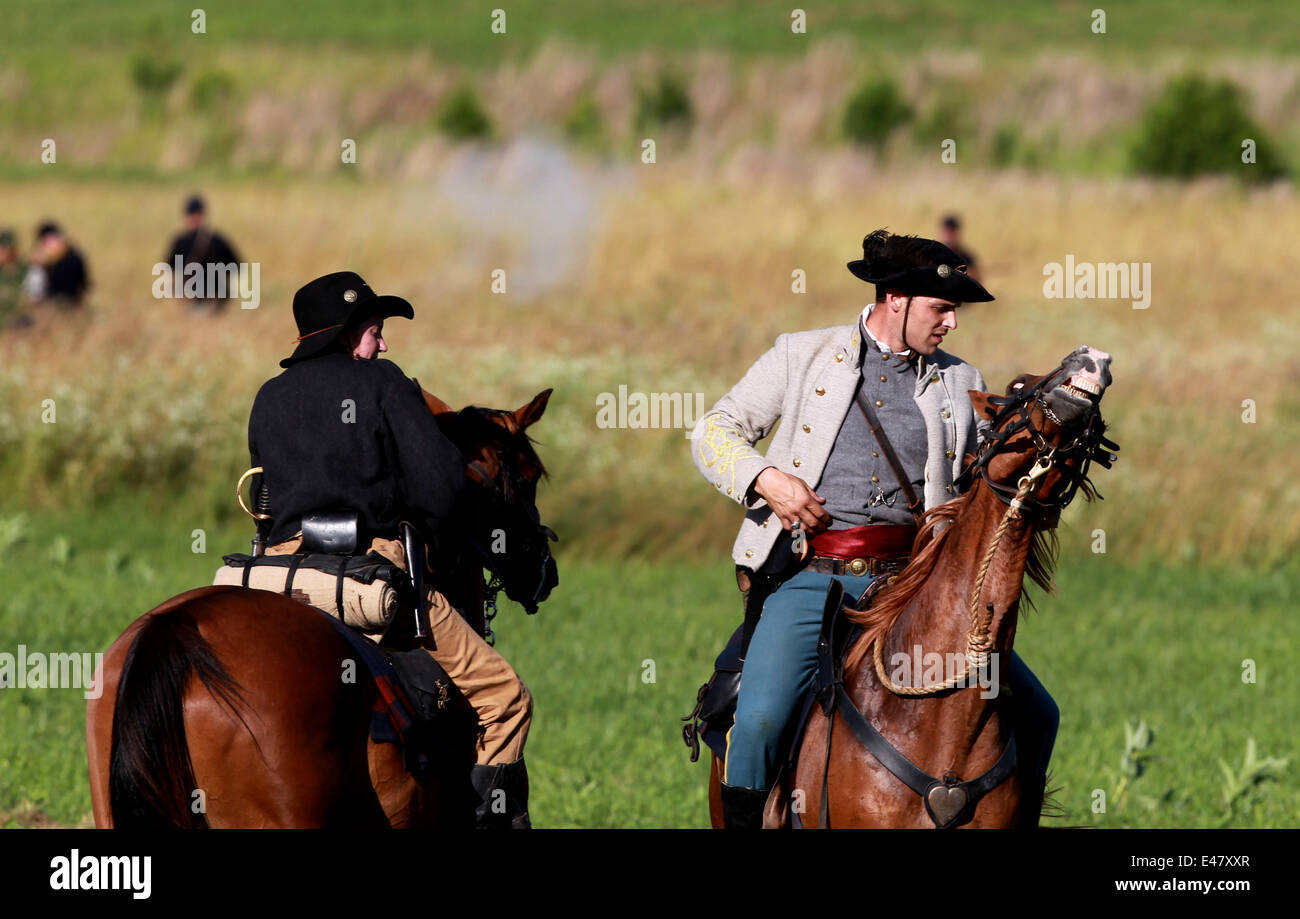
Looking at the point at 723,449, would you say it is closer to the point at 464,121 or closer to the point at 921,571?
the point at 921,571

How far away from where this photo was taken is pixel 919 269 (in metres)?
6.21

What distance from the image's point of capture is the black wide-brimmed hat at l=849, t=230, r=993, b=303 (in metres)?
6.18

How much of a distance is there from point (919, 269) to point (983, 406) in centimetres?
86

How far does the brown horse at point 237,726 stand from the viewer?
17.8 feet

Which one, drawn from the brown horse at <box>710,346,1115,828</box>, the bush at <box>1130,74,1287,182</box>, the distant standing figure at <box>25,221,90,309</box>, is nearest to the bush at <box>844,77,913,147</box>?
the bush at <box>1130,74,1287,182</box>

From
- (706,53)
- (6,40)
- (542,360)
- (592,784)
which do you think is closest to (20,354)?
(542,360)

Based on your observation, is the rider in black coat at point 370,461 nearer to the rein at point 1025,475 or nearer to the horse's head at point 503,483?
the horse's head at point 503,483

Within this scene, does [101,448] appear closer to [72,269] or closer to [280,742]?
[72,269]

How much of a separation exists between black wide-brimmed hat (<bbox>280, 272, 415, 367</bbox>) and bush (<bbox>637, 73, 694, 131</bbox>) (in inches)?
1907

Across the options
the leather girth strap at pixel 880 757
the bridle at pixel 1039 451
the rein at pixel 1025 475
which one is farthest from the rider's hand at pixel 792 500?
the bridle at pixel 1039 451

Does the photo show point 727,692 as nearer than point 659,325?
Yes

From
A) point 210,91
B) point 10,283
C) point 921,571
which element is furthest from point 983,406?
point 210,91

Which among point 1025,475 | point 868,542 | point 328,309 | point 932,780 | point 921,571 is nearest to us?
point 1025,475

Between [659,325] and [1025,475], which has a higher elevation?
[659,325]
